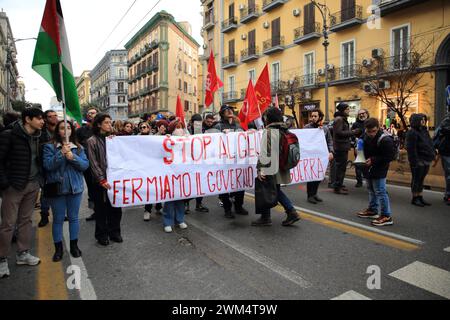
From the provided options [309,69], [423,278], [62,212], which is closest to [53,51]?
[62,212]

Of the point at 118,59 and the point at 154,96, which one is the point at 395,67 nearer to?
the point at 154,96

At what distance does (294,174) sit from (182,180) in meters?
2.30

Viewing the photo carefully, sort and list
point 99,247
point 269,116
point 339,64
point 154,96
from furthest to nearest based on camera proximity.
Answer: point 154,96 < point 339,64 < point 269,116 < point 99,247

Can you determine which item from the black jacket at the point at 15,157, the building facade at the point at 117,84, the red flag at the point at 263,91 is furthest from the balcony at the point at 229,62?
the building facade at the point at 117,84

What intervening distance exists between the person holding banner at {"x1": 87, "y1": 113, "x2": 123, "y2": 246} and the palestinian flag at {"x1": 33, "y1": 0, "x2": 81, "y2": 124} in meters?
0.49

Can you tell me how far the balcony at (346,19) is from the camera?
71.2 ft

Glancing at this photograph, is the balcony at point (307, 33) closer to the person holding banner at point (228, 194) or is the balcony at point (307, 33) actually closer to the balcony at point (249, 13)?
the balcony at point (249, 13)

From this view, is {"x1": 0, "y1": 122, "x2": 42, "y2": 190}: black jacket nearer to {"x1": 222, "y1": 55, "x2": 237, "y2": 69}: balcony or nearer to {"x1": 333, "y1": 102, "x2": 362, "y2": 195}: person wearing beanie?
{"x1": 333, "y1": 102, "x2": 362, "y2": 195}: person wearing beanie

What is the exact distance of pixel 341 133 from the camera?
752cm

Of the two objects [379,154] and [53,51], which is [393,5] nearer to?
[379,154]

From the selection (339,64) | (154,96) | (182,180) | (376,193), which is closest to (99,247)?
(182,180)

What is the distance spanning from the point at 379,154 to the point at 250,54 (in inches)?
1111
